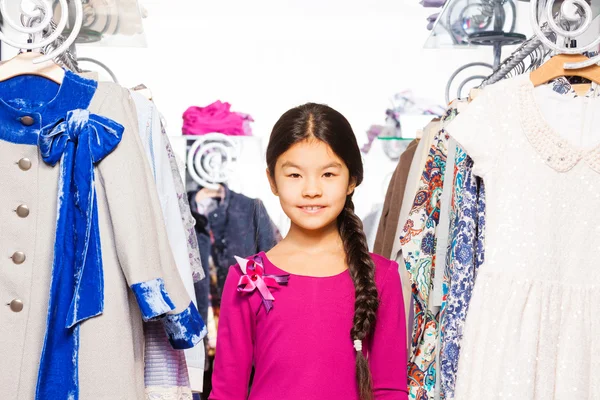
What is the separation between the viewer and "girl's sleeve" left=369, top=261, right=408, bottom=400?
1634 mm

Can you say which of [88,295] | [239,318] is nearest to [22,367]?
[88,295]

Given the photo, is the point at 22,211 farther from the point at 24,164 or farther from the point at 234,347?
the point at 234,347

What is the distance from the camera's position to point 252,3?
4496 mm

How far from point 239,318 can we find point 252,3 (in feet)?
10.3

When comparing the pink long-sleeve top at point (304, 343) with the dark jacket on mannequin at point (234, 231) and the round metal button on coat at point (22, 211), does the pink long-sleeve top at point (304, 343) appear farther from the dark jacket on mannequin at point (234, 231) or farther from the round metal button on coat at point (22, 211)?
the dark jacket on mannequin at point (234, 231)

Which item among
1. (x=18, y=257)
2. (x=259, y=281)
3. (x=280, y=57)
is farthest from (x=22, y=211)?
(x=280, y=57)

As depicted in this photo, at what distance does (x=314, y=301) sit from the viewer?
1641mm

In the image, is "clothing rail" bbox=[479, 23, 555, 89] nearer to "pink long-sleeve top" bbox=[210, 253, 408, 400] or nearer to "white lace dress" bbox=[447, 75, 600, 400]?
"white lace dress" bbox=[447, 75, 600, 400]

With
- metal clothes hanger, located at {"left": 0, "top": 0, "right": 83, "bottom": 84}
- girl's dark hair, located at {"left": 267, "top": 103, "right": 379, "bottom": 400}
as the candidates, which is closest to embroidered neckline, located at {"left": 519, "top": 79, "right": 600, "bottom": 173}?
girl's dark hair, located at {"left": 267, "top": 103, "right": 379, "bottom": 400}

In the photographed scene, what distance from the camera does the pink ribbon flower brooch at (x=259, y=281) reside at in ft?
5.35

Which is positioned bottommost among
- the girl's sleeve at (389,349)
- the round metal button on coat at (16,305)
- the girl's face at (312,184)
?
the girl's sleeve at (389,349)

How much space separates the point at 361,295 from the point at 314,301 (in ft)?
0.31

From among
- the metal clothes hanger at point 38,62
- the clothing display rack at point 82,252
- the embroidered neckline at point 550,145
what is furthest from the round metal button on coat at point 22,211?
the embroidered neckline at point 550,145

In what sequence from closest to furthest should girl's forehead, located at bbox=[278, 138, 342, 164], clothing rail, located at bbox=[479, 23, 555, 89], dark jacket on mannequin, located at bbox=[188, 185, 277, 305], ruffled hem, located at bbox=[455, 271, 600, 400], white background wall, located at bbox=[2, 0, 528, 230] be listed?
ruffled hem, located at bbox=[455, 271, 600, 400] → girl's forehead, located at bbox=[278, 138, 342, 164] → clothing rail, located at bbox=[479, 23, 555, 89] → dark jacket on mannequin, located at bbox=[188, 185, 277, 305] → white background wall, located at bbox=[2, 0, 528, 230]
